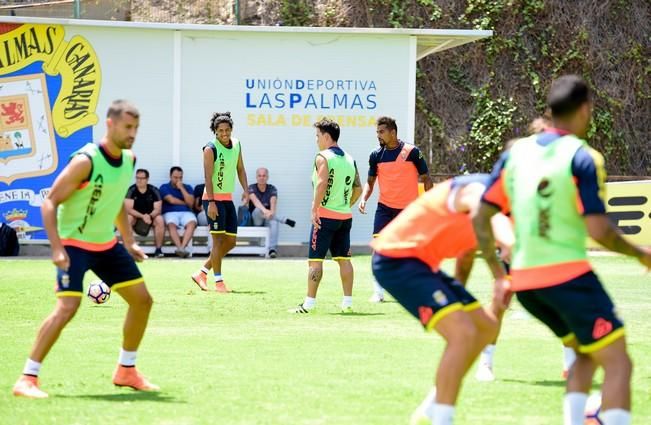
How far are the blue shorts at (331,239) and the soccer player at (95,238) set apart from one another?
221 inches

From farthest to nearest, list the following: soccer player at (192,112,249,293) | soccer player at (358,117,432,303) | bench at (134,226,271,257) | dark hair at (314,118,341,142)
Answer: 1. bench at (134,226,271,257)
2. soccer player at (192,112,249,293)
3. soccer player at (358,117,432,303)
4. dark hair at (314,118,341,142)

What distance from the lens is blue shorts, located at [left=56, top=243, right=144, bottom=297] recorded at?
801 centimetres

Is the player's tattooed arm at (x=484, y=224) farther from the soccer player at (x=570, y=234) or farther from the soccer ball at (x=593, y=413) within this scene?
the soccer ball at (x=593, y=413)

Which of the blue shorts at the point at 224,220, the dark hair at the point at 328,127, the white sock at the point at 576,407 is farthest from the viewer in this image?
the blue shorts at the point at 224,220

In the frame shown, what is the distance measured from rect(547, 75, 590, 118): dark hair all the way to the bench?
16.6 metres

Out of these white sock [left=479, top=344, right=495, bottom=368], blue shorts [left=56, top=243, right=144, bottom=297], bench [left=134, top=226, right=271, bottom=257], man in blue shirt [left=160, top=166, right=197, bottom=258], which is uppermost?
blue shorts [left=56, top=243, right=144, bottom=297]

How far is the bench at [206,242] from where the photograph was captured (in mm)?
22359

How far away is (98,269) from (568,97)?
147 inches

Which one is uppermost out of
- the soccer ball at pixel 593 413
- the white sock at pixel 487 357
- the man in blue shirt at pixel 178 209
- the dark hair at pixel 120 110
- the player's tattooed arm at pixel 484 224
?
the dark hair at pixel 120 110

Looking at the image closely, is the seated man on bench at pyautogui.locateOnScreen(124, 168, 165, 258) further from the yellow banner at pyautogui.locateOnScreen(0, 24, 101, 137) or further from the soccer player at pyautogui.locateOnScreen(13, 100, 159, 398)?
the soccer player at pyautogui.locateOnScreen(13, 100, 159, 398)

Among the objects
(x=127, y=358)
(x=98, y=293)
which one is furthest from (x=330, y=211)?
(x=127, y=358)

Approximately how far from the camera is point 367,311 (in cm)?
1380

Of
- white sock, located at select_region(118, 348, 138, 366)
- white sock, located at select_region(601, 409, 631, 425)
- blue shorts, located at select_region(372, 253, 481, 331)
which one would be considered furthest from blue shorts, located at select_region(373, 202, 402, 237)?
white sock, located at select_region(601, 409, 631, 425)

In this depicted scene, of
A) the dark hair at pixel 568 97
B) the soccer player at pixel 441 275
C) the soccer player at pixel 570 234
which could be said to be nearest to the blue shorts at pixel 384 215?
the soccer player at pixel 441 275
